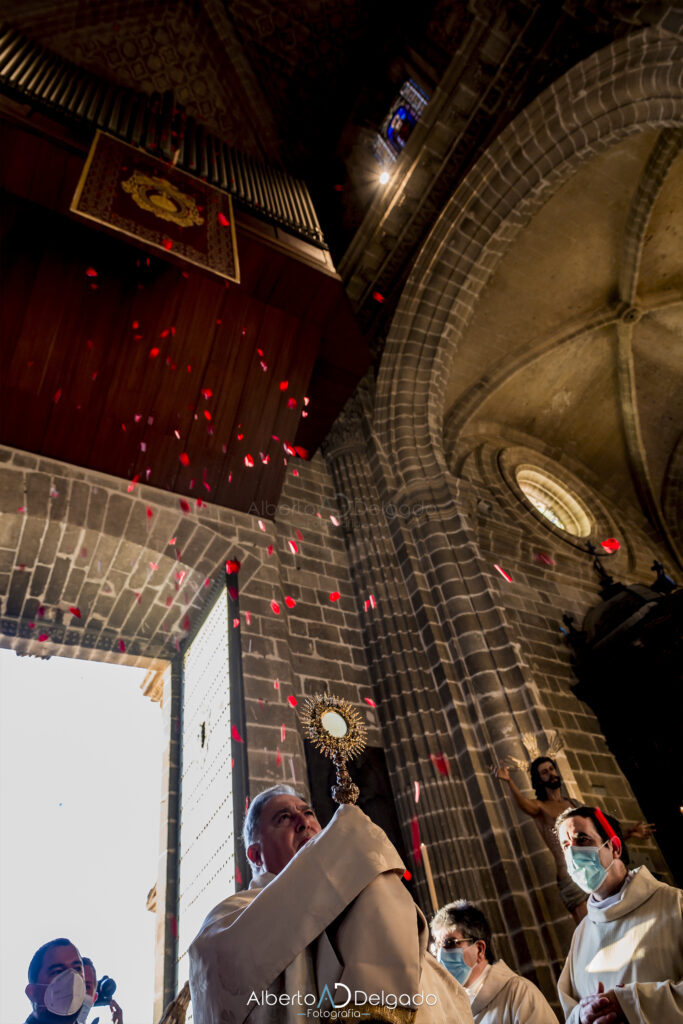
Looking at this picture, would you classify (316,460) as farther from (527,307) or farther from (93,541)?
(527,307)

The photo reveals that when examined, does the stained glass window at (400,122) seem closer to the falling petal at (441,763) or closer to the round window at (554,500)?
the round window at (554,500)

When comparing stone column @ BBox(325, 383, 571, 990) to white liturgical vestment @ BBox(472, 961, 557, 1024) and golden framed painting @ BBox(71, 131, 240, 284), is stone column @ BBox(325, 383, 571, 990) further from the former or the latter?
golden framed painting @ BBox(71, 131, 240, 284)

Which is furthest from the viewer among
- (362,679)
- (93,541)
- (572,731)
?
(572,731)

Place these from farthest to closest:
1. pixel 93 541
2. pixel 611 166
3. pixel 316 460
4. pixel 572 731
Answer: pixel 611 166 → pixel 316 460 → pixel 572 731 → pixel 93 541

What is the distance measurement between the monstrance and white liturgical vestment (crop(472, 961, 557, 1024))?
197 cm

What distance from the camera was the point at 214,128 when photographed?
10430 mm

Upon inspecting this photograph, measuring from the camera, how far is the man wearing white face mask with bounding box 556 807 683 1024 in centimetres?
230

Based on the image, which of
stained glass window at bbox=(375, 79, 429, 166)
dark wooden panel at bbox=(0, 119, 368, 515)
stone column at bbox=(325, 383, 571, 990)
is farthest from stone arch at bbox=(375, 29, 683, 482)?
dark wooden panel at bbox=(0, 119, 368, 515)

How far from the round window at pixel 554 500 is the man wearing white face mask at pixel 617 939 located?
25.7 feet

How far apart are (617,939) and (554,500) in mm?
8788

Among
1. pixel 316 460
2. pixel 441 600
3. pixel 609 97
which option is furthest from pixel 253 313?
pixel 609 97

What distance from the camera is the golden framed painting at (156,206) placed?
16.2 ft

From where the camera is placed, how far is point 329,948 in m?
1.45

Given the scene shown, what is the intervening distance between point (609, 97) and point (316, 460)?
499 cm
